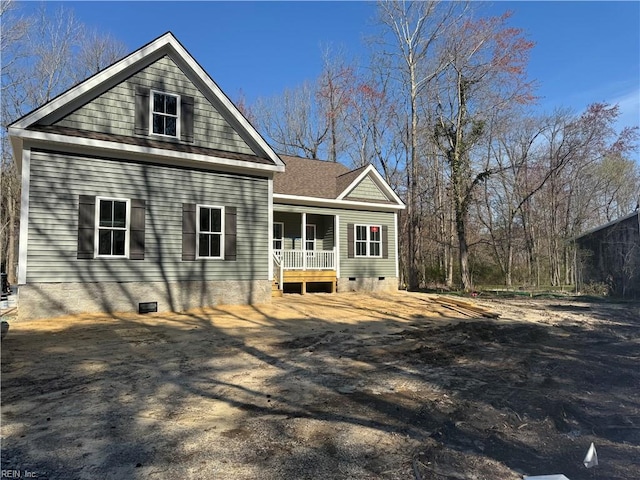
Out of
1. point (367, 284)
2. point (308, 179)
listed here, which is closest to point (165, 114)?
point (308, 179)

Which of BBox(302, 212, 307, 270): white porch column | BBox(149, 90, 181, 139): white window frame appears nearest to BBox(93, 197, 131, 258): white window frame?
BBox(149, 90, 181, 139): white window frame

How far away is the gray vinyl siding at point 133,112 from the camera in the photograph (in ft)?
34.5

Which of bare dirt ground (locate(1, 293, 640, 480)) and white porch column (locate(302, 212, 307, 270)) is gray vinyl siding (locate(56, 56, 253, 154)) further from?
bare dirt ground (locate(1, 293, 640, 480))

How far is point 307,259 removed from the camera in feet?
53.0

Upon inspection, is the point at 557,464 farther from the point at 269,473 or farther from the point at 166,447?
the point at 166,447

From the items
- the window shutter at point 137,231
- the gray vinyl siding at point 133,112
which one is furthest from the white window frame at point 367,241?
the window shutter at point 137,231

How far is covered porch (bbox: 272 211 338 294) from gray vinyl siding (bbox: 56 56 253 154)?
4638 mm

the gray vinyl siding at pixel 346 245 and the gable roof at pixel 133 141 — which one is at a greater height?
the gable roof at pixel 133 141

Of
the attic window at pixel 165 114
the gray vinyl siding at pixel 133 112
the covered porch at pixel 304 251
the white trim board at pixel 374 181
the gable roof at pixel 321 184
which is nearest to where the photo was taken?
the gray vinyl siding at pixel 133 112

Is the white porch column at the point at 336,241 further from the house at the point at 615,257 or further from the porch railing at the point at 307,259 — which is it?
the house at the point at 615,257

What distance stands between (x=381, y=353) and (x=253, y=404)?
10.1 feet

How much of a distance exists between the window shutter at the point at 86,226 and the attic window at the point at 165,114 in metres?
2.60

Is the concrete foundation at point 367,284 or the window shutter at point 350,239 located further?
the window shutter at point 350,239

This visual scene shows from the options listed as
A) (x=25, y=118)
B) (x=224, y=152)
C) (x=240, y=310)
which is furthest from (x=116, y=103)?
(x=240, y=310)
